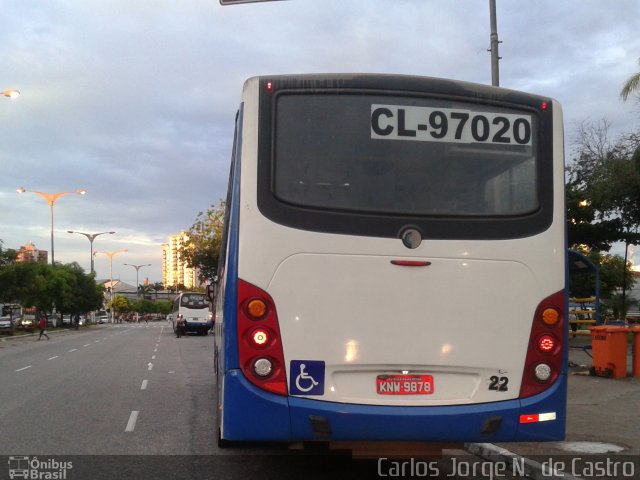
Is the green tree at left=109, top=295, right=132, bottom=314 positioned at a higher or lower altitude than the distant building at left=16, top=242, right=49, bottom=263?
lower

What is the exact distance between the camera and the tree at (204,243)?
2066 inches

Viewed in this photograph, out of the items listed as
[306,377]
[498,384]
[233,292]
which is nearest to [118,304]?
[233,292]

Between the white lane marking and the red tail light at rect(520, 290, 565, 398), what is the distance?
18.7ft

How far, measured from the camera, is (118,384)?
46.8 ft

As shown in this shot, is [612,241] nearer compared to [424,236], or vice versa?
[424,236]

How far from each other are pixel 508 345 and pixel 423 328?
0.67 m

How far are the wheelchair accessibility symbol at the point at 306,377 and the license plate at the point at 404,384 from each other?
17.0 inches

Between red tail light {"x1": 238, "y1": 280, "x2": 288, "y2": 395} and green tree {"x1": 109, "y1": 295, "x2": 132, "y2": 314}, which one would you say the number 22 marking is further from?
green tree {"x1": 109, "y1": 295, "x2": 132, "y2": 314}

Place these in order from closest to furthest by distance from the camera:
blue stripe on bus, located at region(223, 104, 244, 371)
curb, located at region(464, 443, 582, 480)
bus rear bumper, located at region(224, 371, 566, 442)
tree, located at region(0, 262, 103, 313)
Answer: bus rear bumper, located at region(224, 371, 566, 442) < blue stripe on bus, located at region(223, 104, 244, 371) < curb, located at region(464, 443, 582, 480) < tree, located at region(0, 262, 103, 313)

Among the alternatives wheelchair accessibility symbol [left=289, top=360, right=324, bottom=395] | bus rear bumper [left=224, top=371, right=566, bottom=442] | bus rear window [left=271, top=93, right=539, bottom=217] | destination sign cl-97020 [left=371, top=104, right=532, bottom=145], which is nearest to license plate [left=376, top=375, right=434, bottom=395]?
bus rear bumper [left=224, top=371, right=566, bottom=442]

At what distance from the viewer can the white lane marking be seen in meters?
8.97

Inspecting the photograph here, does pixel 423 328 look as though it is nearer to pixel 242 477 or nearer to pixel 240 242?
pixel 240 242

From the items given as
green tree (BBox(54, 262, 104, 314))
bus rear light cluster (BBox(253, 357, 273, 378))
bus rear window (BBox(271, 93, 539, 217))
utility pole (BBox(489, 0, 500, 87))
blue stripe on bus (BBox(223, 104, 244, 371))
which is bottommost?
green tree (BBox(54, 262, 104, 314))

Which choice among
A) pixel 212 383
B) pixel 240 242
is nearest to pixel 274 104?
pixel 240 242
